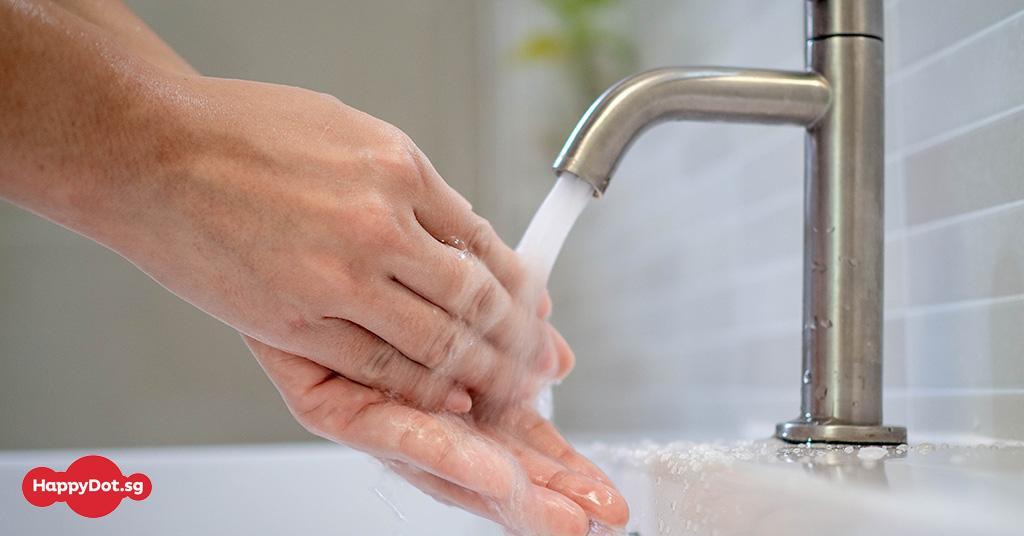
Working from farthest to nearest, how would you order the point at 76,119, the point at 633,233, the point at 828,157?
the point at 633,233 < the point at 828,157 < the point at 76,119

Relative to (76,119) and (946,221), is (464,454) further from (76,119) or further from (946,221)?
(946,221)

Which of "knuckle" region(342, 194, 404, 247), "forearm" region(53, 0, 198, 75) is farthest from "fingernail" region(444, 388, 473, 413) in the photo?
"forearm" region(53, 0, 198, 75)

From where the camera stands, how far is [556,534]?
1.46 feet

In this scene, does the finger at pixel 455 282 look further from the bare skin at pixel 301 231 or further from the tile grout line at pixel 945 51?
the tile grout line at pixel 945 51

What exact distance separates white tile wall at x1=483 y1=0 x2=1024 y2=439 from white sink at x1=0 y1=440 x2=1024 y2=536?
126 mm

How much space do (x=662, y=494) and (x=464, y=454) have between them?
10 centimetres

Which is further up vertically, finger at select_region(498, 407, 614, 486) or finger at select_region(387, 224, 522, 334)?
finger at select_region(387, 224, 522, 334)

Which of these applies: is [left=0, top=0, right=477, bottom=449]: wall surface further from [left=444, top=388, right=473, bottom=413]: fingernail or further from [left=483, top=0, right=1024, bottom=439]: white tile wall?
[left=444, top=388, right=473, bottom=413]: fingernail

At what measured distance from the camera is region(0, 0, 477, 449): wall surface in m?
1.62

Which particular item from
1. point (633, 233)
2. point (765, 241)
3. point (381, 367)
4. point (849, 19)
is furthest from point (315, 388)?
point (633, 233)

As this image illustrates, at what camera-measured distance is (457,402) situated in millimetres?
532

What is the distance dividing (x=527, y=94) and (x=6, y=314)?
0.98m

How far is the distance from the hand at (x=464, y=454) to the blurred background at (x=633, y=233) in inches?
10.1

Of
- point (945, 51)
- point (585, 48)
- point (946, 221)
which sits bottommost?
point (946, 221)
